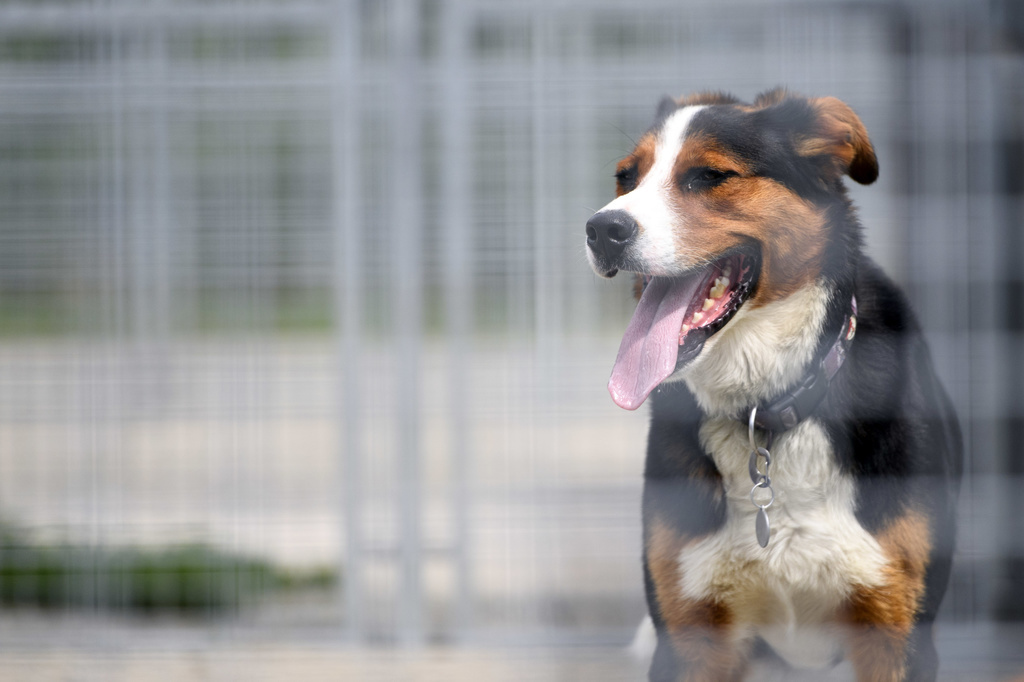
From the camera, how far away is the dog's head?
129 centimetres

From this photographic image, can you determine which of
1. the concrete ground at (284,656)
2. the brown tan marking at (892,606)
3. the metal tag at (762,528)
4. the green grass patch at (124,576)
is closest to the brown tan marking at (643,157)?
the metal tag at (762,528)

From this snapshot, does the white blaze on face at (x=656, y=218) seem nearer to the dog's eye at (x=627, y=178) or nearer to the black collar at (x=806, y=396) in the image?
the dog's eye at (x=627, y=178)

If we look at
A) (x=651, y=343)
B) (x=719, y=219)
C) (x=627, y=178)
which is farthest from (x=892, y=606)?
(x=627, y=178)

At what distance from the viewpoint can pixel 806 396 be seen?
1377mm

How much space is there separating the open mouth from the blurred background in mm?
557

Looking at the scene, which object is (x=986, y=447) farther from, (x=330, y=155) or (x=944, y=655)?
(x=330, y=155)

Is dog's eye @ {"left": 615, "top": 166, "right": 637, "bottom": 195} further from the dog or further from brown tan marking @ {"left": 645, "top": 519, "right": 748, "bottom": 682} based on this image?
brown tan marking @ {"left": 645, "top": 519, "right": 748, "bottom": 682}

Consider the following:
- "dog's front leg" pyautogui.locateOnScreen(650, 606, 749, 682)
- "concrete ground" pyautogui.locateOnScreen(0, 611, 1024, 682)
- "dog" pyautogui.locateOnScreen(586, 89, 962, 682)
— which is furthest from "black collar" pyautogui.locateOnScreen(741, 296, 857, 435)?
"concrete ground" pyautogui.locateOnScreen(0, 611, 1024, 682)

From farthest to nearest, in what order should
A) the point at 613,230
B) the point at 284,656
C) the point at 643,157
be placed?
the point at 284,656, the point at 643,157, the point at 613,230

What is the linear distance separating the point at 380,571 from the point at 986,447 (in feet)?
5.06

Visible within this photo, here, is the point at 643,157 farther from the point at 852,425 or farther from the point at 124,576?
the point at 124,576

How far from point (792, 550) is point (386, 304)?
1.16 meters

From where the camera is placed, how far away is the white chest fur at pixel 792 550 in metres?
1.32

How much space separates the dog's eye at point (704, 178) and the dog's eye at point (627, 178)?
128mm
